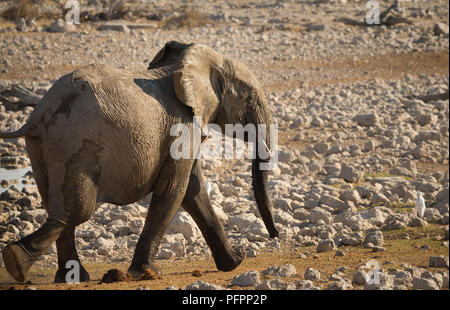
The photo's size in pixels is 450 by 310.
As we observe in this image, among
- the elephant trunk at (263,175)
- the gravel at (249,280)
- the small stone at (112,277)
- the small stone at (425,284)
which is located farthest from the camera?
the elephant trunk at (263,175)

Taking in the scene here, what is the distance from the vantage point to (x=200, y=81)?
663 centimetres

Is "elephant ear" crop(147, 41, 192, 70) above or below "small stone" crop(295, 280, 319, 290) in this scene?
above

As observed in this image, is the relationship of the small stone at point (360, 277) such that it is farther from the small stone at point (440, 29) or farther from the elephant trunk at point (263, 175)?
the small stone at point (440, 29)

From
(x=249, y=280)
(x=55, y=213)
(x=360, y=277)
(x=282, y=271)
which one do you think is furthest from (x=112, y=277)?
(x=360, y=277)

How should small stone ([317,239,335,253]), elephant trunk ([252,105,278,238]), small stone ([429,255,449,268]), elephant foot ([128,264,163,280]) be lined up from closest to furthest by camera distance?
elephant foot ([128,264,163,280]) → small stone ([429,255,449,268]) → elephant trunk ([252,105,278,238]) → small stone ([317,239,335,253])

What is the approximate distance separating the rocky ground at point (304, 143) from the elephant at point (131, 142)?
374 millimetres

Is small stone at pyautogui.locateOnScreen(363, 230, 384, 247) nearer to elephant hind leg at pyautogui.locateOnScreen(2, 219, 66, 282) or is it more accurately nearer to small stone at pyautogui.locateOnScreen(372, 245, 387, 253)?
small stone at pyautogui.locateOnScreen(372, 245, 387, 253)

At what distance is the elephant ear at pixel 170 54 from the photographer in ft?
22.3

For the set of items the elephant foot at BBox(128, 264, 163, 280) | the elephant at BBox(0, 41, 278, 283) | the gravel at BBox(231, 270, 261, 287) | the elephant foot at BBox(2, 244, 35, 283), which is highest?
the elephant at BBox(0, 41, 278, 283)

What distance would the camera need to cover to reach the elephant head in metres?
6.54

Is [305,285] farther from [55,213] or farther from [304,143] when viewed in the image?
[304,143]

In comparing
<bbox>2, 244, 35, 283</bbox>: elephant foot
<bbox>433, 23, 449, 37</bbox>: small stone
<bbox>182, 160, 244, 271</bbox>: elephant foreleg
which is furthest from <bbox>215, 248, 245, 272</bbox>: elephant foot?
<bbox>433, 23, 449, 37</bbox>: small stone

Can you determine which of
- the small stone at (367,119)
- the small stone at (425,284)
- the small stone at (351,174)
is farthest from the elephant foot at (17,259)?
the small stone at (367,119)
